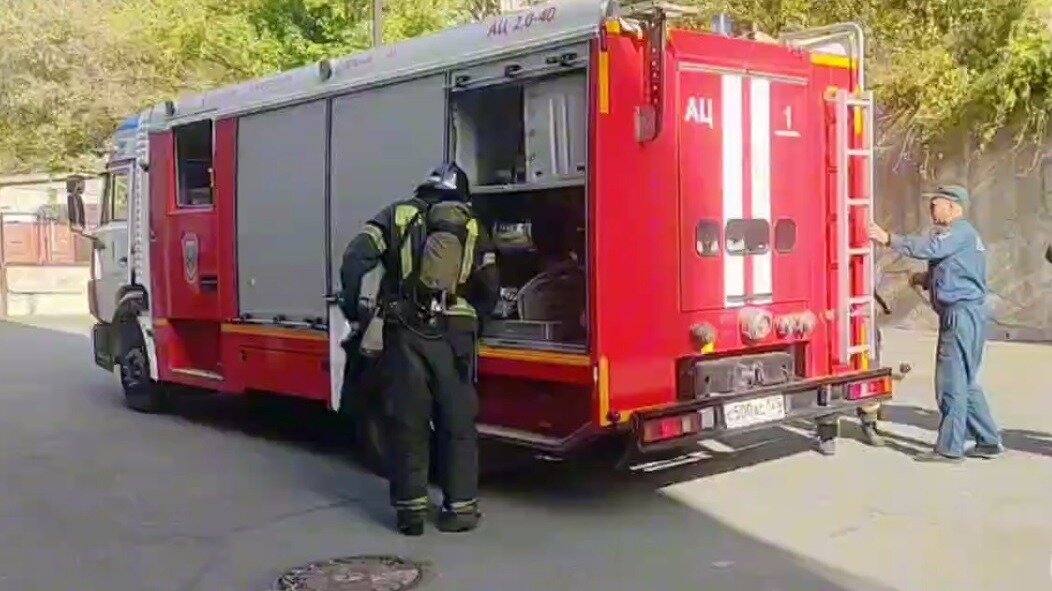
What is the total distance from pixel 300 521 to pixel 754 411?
266cm

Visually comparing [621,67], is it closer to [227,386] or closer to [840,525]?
[840,525]

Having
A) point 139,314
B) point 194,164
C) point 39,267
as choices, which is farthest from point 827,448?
point 39,267

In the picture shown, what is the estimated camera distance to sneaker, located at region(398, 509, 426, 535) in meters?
6.74

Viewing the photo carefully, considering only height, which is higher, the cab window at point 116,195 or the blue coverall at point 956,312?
the cab window at point 116,195

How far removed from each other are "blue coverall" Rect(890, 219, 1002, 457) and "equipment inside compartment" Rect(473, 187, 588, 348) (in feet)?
7.10

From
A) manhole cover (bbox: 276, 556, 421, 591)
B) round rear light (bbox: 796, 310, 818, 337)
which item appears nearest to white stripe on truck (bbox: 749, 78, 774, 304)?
round rear light (bbox: 796, 310, 818, 337)

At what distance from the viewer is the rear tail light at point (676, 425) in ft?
21.6

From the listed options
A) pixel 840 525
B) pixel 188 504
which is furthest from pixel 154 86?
pixel 840 525

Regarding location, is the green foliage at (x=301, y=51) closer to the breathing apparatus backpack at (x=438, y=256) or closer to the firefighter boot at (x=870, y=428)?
the breathing apparatus backpack at (x=438, y=256)

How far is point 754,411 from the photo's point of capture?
712 cm

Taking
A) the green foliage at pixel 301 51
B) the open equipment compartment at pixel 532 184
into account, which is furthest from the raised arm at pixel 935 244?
the open equipment compartment at pixel 532 184

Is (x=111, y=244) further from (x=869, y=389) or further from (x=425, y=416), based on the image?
(x=869, y=389)

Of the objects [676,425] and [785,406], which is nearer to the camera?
[676,425]

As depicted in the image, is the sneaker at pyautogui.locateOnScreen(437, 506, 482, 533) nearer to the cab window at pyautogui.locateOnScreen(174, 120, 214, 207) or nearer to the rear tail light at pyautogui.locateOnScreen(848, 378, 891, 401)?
the rear tail light at pyautogui.locateOnScreen(848, 378, 891, 401)
